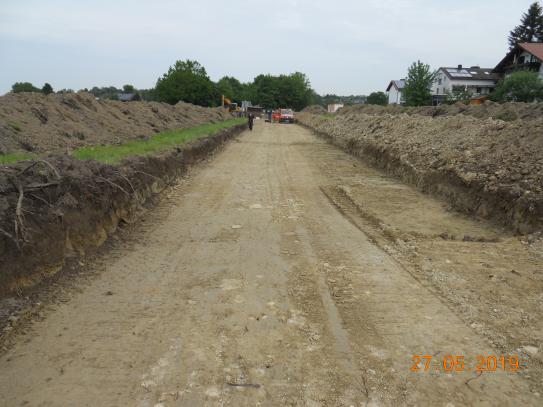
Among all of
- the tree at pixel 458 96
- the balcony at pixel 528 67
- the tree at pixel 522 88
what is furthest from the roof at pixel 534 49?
the tree at pixel 522 88

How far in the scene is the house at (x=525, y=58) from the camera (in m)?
46.8

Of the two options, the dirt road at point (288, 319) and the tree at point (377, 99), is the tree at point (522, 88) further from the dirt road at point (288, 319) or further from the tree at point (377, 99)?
the tree at point (377, 99)

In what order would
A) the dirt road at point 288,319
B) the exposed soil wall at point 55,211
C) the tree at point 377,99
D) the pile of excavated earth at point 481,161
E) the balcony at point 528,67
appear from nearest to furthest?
1. the dirt road at point 288,319
2. the exposed soil wall at point 55,211
3. the pile of excavated earth at point 481,161
4. the balcony at point 528,67
5. the tree at point 377,99

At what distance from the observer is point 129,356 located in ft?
11.1

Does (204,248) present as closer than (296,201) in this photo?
Yes

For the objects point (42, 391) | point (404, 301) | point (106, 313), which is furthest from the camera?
point (404, 301)

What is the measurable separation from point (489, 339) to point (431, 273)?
154 cm

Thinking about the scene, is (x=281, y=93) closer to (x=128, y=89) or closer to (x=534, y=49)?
(x=534, y=49)

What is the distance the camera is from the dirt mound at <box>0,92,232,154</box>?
9906mm

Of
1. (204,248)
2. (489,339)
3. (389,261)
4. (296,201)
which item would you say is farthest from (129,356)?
(296,201)

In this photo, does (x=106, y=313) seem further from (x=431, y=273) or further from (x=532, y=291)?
(x=532, y=291)

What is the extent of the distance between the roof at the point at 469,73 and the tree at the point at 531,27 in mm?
7883

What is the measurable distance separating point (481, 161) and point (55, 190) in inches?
333

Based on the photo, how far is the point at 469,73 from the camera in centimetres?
6662
